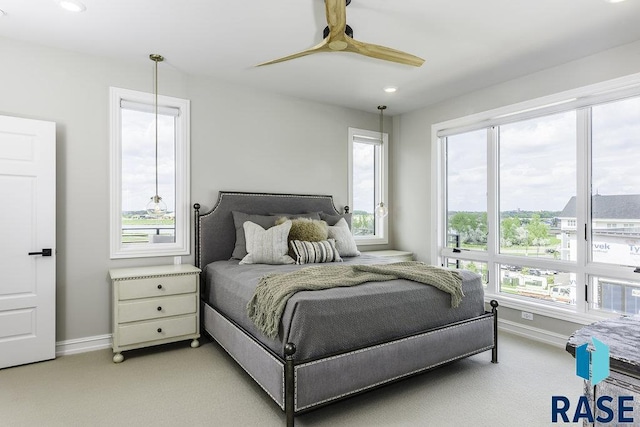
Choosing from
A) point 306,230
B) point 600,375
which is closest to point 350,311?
point 600,375

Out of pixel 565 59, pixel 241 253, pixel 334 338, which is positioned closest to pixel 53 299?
pixel 241 253

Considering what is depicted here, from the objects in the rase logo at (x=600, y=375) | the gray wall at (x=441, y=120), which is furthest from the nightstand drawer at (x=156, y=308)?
the gray wall at (x=441, y=120)

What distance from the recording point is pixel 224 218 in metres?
3.99

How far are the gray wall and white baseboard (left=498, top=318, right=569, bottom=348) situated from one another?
0.15 feet

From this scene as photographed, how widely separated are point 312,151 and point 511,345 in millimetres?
3117

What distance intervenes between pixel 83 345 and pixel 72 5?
2.81 m

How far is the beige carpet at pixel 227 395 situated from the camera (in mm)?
2223

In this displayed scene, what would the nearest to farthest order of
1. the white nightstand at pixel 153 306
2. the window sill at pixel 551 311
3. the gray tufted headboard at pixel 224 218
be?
the white nightstand at pixel 153 306
the window sill at pixel 551 311
the gray tufted headboard at pixel 224 218

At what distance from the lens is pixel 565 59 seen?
3.42 meters

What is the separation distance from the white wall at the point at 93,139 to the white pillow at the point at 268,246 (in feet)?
2.43

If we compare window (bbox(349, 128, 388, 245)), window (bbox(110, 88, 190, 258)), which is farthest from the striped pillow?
window (bbox(349, 128, 388, 245))

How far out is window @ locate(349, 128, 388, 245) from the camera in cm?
520

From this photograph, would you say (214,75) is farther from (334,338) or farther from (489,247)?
(489,247)

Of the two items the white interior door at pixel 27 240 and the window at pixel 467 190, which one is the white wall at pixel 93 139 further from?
the window at pixel 467 190
